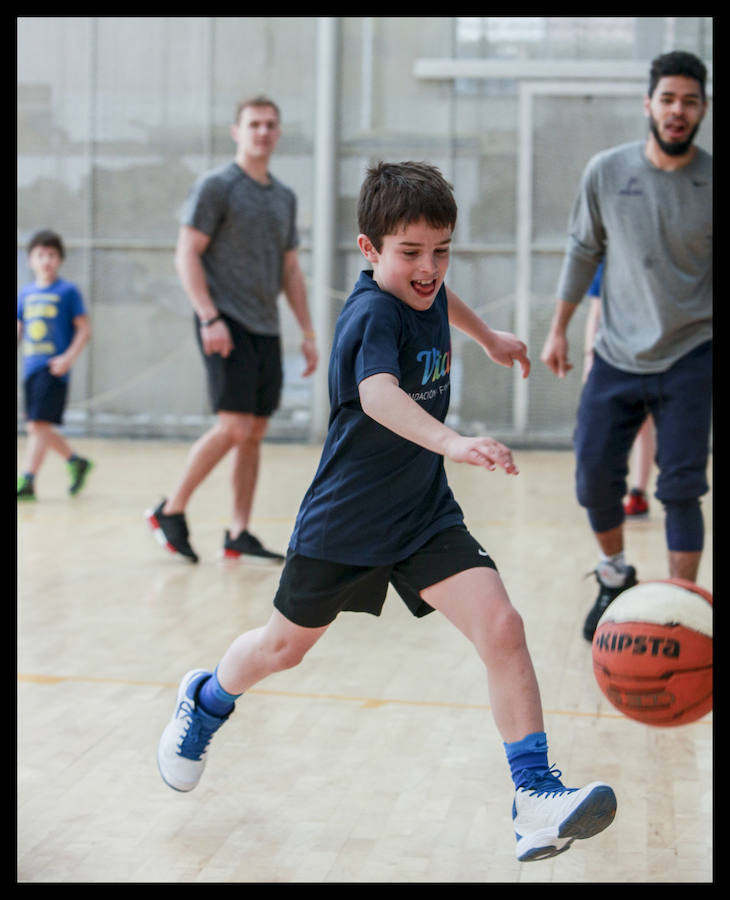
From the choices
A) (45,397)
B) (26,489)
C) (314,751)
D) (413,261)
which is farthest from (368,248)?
(45,397)

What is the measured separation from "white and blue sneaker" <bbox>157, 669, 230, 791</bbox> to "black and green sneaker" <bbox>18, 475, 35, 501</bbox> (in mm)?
4818

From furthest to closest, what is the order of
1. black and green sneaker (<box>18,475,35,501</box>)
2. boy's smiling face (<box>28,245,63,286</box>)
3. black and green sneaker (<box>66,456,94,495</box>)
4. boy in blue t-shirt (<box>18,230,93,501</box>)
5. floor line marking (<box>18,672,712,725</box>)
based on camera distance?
boy's smiling face (<box>28,245,63,286</box>) < black and green sneaker (<box>66,456,94,495</box>) < boy in blue t-shirt (<box>18,230,93,501</box>) < black and green sneaker (<box>18,475,35,501</box>) < floor line marking (<box>18,672,712,725</box>)

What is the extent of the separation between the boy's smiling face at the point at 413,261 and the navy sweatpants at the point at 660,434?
66.2 inches

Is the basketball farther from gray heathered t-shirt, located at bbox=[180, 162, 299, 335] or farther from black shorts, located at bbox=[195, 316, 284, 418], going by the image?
gray heathered t-shirt, located at bbox=[180, 162, 299, 335]

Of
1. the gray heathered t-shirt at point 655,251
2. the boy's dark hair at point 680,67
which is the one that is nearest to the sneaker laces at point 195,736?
the gray heathered t-shirt at point 655,251

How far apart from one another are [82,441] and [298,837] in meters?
8.96

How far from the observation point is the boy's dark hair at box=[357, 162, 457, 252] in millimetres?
2318

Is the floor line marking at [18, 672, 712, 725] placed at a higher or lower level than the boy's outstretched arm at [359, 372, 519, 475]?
lower

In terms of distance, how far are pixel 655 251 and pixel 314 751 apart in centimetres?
194

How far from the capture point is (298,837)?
2557 mm

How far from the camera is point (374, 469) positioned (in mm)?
2449

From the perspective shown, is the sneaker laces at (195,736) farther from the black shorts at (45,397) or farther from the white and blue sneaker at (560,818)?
the black shorts at (45,397)

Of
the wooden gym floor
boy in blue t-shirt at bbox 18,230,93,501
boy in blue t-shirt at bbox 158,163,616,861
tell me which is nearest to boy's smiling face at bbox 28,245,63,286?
boy in blue t-shirt at bbox 18,230,93,501
